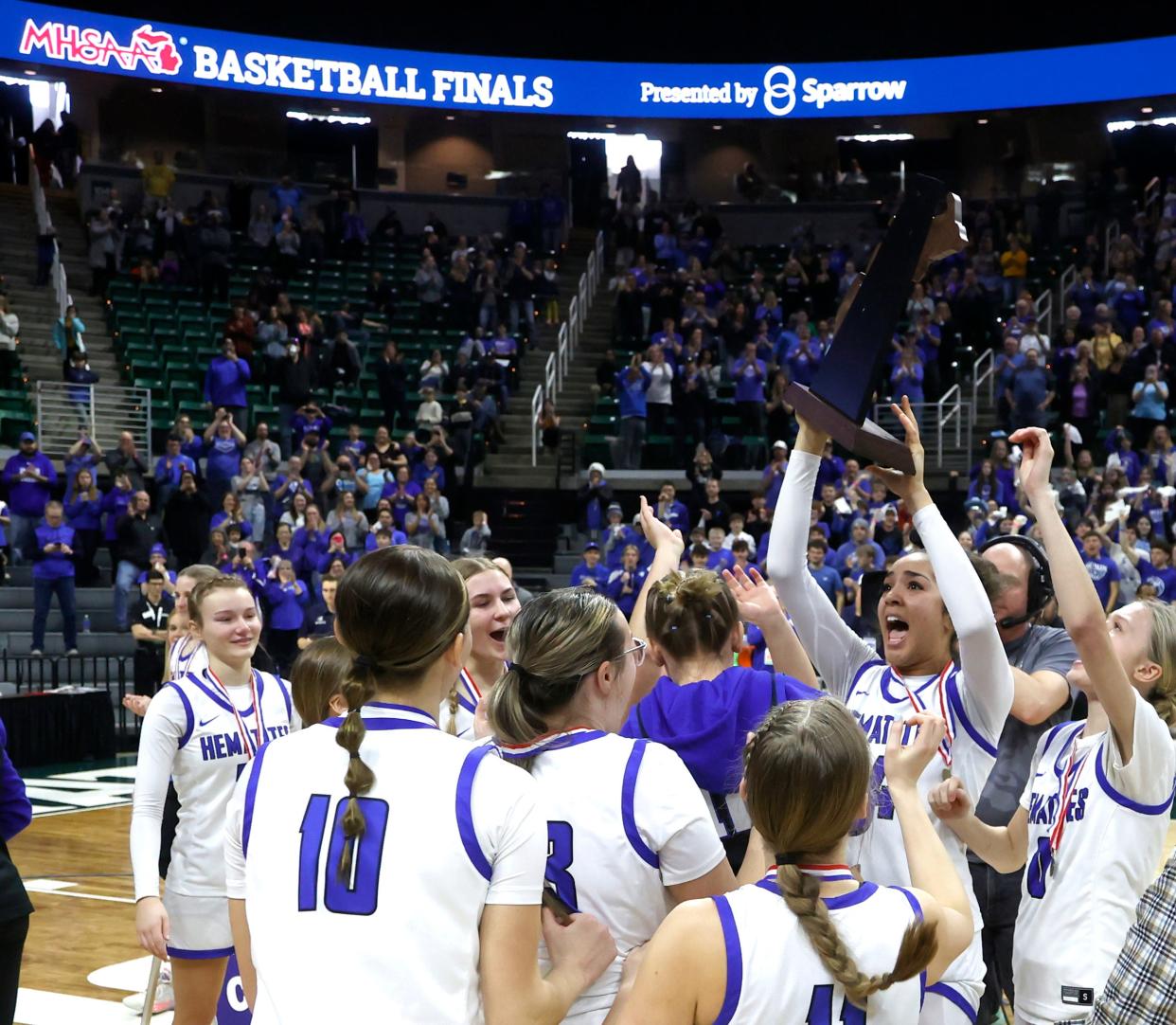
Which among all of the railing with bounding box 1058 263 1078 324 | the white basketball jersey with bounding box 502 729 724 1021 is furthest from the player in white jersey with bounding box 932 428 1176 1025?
the railing with bounding box 1058 263 1078 324

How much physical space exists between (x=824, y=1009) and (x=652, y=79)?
86.1 feet

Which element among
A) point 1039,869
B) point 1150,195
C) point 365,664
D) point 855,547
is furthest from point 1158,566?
point 365,664

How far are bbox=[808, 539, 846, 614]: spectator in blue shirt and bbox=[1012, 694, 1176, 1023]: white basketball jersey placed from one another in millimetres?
11045

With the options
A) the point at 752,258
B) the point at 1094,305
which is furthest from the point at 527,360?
the point at 1094,305

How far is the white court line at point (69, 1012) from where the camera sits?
561 centimetres

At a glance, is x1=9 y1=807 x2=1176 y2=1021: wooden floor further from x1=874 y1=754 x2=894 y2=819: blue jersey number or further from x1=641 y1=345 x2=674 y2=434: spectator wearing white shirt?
x1=641 y1=345 x2=674 y2=434: spectator wearing white shirt

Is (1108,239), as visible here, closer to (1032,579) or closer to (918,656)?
(1032,579)

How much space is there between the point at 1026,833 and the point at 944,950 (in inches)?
46.6

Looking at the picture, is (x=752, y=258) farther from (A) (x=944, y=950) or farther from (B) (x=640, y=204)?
(A) (x=944, y=950)

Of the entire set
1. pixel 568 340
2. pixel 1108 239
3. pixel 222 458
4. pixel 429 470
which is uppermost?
pixel 1108 239

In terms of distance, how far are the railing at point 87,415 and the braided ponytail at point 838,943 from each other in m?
17.3

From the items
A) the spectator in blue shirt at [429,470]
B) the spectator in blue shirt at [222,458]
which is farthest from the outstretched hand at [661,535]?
the spectator in blue shirt at [429,470]

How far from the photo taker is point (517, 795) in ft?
7.42

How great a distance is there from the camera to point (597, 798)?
2600 mm
